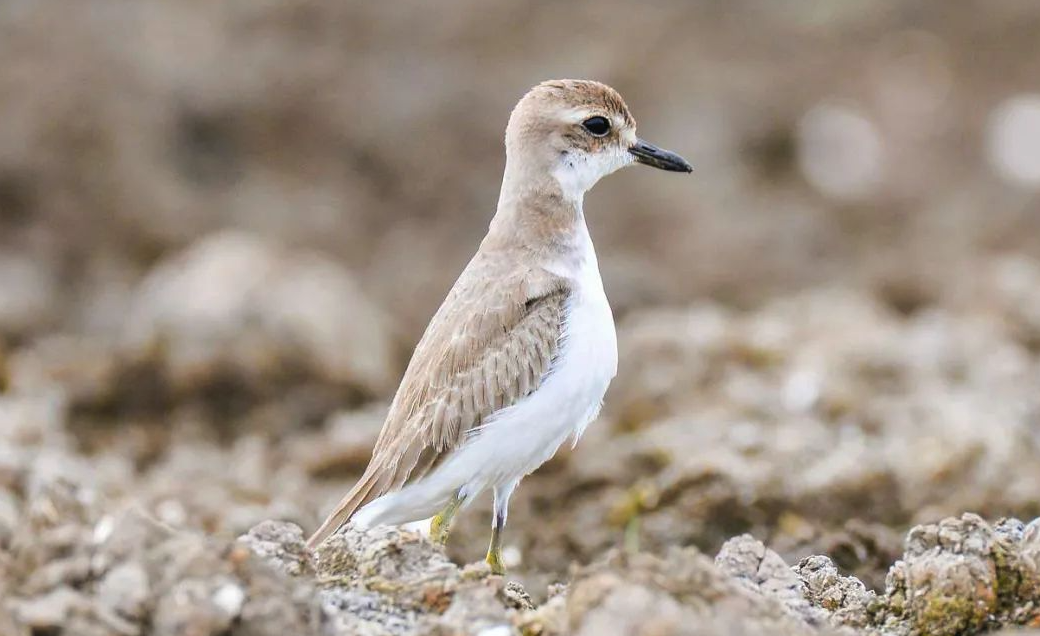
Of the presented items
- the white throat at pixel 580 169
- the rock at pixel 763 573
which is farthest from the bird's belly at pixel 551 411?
the rock at pixel 763 573

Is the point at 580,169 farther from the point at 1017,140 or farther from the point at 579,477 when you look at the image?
the point at 1017,140

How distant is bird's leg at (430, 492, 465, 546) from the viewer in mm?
7266

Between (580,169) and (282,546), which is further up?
(580,169)

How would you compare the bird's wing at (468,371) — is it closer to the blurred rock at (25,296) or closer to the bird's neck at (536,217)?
the bird's neck at (536,217)

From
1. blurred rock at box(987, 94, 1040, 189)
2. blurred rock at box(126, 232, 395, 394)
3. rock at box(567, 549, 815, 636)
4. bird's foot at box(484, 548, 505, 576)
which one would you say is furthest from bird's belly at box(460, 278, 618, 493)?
blurred rock at box(987, 94, 1040, 189)

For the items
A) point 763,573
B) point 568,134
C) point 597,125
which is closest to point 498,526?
point 763,573

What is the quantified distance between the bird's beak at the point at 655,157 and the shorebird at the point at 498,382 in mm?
706

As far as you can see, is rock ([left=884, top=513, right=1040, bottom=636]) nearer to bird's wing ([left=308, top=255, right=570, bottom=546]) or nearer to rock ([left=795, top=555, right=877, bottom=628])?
rock ([left=795, top=555, right=877, bottom=628])

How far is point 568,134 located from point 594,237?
1275cm

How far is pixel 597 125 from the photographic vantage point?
804 cm

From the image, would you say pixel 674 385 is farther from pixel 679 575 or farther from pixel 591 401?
pixel 679 575

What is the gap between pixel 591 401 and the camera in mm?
7180

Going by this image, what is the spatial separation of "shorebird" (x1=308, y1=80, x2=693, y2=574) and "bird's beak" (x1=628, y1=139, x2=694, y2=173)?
2.32 feet

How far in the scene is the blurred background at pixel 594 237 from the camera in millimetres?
10242
